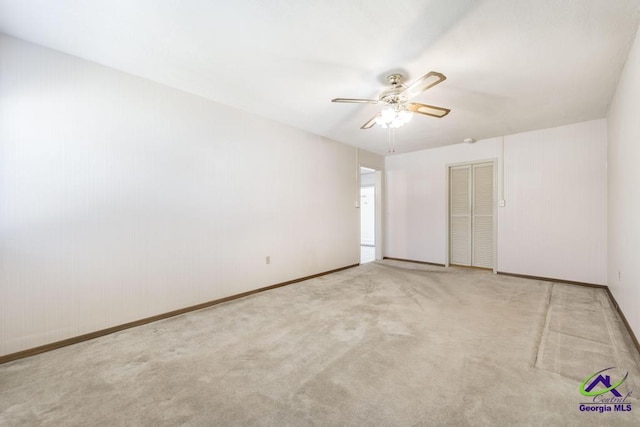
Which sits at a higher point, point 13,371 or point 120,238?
point 120,238

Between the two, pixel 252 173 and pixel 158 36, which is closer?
pixel 158 36

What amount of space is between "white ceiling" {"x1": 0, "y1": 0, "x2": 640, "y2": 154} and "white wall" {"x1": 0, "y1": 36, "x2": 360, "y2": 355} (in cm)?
33

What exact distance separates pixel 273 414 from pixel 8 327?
218 cm

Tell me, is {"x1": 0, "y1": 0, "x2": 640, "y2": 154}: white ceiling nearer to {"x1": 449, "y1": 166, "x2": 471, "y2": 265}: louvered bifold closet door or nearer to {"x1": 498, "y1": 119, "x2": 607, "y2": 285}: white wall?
{"x1": 498, "y1": 119, "x2": 607, "y2": 285}: white wall

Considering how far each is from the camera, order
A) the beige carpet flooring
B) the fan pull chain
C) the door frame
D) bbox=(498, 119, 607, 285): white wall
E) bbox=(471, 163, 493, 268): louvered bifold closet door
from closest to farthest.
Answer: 1. the beige carpet flooring
2. bbox=(498, 119, 607, 285): white wall
3. the fan pull chain
4. bbox=(471, 163, 493, 268): louvered bifold closet door
5. the door frame

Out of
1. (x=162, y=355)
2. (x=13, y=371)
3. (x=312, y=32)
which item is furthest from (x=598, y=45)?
(x=13, y=371)

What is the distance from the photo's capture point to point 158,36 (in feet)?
6.95

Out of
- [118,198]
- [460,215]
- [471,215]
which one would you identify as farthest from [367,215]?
[118,198]

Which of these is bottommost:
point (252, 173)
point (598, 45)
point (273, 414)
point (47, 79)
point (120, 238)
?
point (273, 414)

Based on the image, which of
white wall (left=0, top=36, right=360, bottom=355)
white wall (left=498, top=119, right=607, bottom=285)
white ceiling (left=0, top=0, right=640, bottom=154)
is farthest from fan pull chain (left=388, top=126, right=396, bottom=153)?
white wall (left=498, top=119, right=607, bottom=285)

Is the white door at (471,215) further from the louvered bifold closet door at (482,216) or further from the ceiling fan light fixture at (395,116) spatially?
the ceiling fan light fixture at (395,116)

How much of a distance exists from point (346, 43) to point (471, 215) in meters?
4.24

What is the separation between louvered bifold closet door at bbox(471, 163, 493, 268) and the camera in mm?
4953

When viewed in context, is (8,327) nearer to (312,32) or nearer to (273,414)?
(273,414)
